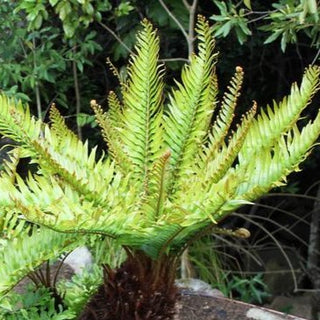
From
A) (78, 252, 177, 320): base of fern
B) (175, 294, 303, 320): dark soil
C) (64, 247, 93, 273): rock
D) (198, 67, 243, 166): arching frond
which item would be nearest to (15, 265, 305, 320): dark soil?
(175, 294, 303, 320): dark soil

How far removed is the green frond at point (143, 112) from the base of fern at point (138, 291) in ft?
1.38

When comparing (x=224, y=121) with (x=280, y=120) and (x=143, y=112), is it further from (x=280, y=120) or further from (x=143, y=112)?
(x=143, y=112)

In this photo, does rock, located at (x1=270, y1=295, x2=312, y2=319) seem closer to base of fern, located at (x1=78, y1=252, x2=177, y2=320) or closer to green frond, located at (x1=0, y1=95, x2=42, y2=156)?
base of fern, located at (x1=78, y1=252, x2=177, y2=320)

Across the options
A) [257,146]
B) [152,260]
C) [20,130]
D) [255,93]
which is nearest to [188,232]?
[152,260]

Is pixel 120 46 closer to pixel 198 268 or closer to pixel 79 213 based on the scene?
pixel 198 268

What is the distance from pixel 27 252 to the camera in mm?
3020

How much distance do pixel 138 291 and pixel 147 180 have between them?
0.52 meters

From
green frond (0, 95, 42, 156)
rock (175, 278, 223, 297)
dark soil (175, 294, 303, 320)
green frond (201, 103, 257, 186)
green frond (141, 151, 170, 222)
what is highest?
green frond (0, 95, 42, 156)

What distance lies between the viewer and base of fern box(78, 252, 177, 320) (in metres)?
3.19

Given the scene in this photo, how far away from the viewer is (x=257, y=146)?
3387 millimetres

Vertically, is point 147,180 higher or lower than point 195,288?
higher

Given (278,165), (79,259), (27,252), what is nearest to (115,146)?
(27,252)

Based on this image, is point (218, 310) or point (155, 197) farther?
point (218, 310)

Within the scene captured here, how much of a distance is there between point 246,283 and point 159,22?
2.30 meters
